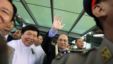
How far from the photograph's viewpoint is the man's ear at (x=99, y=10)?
4.22 feet

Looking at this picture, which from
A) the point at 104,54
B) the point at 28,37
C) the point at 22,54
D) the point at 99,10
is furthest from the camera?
the point at 28,37

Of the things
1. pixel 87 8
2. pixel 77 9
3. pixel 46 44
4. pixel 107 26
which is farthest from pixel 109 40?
pixel 77 9

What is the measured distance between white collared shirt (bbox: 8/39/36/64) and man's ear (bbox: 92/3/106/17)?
6.80 ft

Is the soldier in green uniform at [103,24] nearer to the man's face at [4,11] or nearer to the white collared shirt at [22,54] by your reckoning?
the man's face at [4,11]

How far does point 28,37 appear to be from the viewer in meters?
3.61

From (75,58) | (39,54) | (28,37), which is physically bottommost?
(39,54)

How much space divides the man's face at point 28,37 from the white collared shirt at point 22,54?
61 millimetres

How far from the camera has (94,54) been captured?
117cm

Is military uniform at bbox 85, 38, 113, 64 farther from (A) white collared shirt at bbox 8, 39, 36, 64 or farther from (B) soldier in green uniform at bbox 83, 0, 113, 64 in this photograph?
(A) white collared shirt at bbox 8, 39, 36, 64

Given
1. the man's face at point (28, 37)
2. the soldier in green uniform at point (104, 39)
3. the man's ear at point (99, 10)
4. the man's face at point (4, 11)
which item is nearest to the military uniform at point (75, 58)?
the soldier in green uniform at point (104, 39)

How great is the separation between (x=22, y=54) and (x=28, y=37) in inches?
12.9

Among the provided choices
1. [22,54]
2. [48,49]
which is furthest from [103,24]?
[48,49]

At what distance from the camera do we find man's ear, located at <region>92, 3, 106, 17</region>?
1.29 m

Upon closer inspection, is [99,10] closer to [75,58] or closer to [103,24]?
[103,24]
